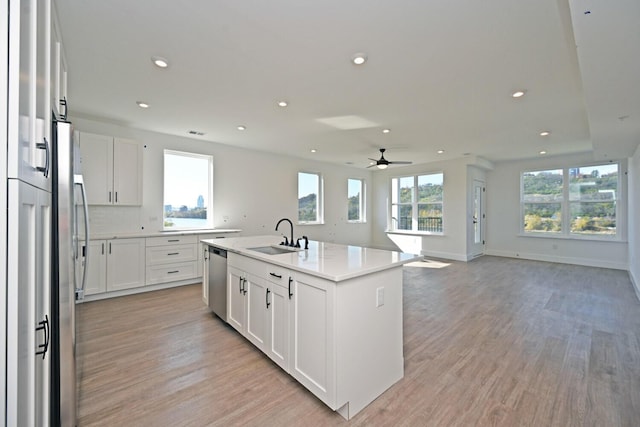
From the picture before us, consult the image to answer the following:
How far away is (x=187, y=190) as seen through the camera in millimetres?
5418

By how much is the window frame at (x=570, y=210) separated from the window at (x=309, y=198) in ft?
17.4

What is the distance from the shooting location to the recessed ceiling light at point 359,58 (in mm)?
2451

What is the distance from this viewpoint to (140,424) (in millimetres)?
1720

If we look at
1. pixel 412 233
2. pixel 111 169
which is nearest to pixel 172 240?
pixel 111 169

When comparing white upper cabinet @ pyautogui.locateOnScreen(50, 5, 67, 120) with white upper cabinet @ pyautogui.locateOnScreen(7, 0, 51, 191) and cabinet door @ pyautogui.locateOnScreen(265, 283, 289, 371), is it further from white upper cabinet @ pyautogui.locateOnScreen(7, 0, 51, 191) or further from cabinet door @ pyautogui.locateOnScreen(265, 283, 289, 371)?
cabinet door @ pyautogui.locateOnScreen(265, 283, 289, 371)

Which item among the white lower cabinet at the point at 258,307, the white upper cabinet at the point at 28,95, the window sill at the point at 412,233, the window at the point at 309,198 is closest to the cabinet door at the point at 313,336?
the white lower cabinet at the point at 258,307

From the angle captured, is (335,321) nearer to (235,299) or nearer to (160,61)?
(235,299)

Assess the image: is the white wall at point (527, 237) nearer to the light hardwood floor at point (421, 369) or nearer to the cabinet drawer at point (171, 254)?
the light hardwood floor at point (421, 369)

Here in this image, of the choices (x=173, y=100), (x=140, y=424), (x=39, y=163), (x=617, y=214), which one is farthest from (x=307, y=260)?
(x=617, y=214)

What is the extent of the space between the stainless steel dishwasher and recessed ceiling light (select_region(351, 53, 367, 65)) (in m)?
2.32

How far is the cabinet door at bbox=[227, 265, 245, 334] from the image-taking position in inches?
107

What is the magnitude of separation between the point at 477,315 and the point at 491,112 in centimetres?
269

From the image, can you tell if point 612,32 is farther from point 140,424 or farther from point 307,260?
point 140,424

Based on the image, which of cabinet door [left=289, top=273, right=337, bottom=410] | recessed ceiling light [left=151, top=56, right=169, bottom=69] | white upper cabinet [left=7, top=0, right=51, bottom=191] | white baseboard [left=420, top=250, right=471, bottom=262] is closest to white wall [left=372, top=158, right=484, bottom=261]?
white baseboard [left=420, top=250, right=471, bottom=262]
